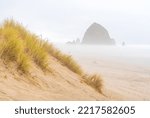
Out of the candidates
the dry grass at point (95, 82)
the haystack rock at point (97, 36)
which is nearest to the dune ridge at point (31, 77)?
the dry grass at point (95, 82)

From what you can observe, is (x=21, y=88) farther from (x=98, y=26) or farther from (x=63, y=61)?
(x=98, y=26)

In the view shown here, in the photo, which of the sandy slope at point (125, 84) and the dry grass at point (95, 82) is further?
the sandy slope at point (125, 84)

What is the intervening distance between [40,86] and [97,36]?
16455 cm

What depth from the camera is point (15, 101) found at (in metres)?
4.53

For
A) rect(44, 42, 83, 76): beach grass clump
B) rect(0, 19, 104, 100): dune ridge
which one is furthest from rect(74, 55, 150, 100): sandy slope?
rect(0, 19, 104, 100): dune ridge

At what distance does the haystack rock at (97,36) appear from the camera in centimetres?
16150

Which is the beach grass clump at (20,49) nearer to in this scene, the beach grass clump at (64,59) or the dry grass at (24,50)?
the dry grass at (24,50)

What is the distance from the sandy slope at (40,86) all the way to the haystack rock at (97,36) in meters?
154

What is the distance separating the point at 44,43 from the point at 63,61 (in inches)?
27.0

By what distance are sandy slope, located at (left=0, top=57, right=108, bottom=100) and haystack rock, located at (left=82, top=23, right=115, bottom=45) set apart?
15414cm

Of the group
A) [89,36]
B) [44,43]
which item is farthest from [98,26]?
[44,43]

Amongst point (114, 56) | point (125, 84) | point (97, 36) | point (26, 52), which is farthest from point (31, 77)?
point (97, 36)

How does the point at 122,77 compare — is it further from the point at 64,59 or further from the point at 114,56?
the point at 114,56

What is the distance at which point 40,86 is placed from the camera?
591 centimetres
